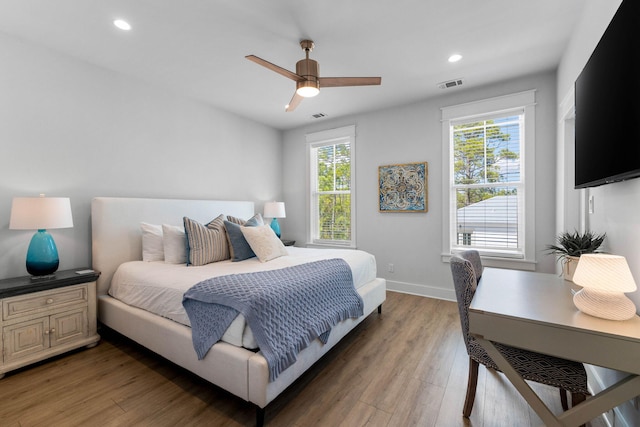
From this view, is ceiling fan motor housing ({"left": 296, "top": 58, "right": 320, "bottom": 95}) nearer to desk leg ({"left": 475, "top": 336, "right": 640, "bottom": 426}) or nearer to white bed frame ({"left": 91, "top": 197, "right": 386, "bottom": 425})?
white bed frame ({"left": 91, "top": 197, "right": 386, "bottom": 425})

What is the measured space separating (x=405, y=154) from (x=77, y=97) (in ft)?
12.7

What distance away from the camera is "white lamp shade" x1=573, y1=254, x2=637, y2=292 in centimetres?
117

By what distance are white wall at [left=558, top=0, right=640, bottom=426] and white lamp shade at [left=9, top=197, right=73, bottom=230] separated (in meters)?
3.76

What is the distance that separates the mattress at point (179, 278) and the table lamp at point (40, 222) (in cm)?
53

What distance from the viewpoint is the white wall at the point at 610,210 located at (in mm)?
1355

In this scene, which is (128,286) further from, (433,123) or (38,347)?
(433,123)

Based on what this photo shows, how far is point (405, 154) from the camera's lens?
4082 mm

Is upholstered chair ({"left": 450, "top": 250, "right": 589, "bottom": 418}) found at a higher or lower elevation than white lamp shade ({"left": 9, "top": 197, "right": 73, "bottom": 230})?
lower

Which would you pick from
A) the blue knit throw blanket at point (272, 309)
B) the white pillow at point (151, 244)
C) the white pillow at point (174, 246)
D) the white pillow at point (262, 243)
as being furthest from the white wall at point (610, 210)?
the white pillow at point (151, 244)

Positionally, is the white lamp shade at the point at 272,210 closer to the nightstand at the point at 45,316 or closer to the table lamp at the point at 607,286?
the nightstand at the point at 45,316

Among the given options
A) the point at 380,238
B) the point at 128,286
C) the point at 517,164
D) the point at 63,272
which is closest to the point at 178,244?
the point at 128,286

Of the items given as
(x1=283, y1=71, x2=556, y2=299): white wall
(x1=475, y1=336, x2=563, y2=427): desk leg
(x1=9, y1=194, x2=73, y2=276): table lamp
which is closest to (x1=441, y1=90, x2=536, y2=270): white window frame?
(x1=283, y1=71, x2=556, y2=299): white wall

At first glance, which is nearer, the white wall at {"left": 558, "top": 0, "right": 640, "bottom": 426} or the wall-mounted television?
the wall-mounted television

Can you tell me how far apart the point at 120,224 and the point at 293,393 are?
2375 millimetres
